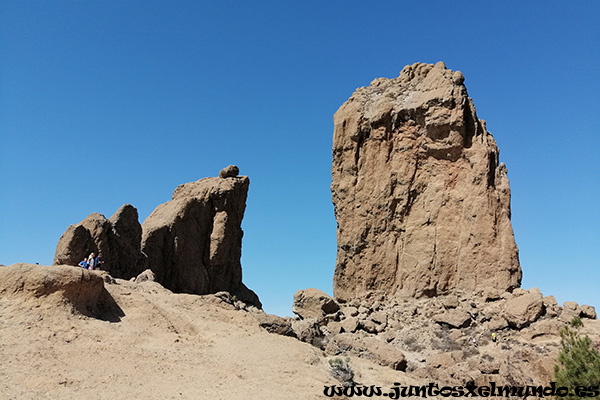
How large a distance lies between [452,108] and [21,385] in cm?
2213

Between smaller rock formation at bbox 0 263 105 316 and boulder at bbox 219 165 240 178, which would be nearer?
smaller rock formation at bbox 0 263 105 316

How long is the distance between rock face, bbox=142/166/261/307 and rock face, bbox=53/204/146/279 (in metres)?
2.31

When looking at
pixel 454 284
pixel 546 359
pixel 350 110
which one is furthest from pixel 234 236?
pixel 546 359

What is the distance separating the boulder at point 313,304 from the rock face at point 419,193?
211 cm

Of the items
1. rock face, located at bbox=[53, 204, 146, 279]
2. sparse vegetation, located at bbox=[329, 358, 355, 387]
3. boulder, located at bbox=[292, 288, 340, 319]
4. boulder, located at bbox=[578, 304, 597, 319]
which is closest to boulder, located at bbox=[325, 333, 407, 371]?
sparse vegetation, located at bbox=[329, 358, 355, 387]

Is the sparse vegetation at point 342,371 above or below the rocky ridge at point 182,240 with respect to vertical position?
below

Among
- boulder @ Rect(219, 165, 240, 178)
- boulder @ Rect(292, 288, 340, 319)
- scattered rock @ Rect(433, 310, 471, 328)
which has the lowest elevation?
scattered rock @ Rect(433, 310, 471, 328)

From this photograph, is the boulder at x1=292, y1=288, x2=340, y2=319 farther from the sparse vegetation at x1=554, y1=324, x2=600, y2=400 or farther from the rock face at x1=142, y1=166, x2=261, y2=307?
the sparse vegetation at x1=554, y1=324, x2=600, y2=400

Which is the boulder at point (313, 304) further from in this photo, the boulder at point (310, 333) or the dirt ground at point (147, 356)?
the dirt ground at point (147, 356)

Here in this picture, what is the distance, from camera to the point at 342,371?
12.0m

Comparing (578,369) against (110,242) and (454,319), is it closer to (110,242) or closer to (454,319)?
(454,319)

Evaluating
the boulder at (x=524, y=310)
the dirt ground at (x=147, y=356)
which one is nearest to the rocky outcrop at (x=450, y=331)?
the boulder at (x=524, y=310)

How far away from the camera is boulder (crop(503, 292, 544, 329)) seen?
64.4ft

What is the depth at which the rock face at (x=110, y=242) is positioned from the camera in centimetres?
2062
